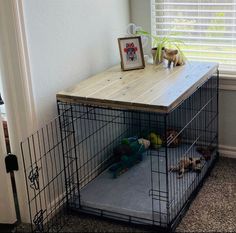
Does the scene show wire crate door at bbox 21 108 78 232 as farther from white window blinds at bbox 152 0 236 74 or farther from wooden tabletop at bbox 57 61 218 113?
white window blinds at bbox 152 0 236 74

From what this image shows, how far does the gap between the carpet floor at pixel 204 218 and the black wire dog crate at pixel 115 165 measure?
45mm

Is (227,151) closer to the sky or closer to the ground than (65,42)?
closer to the ground

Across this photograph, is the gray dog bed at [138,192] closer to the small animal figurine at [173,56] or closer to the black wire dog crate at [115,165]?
the black wire dog crate at [115,165]

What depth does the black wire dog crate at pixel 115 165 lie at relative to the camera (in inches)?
95.3

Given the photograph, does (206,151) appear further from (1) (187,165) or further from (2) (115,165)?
(2) (115,165)

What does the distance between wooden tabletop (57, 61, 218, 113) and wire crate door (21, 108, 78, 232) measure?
0.18 metres

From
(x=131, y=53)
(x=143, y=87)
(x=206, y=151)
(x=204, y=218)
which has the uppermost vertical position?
(x=131, y=53)

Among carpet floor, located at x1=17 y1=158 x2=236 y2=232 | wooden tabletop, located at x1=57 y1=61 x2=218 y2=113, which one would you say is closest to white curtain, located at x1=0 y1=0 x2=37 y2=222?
wooden tabletop, located at x1=57 y1=61 x2=218 y2=113

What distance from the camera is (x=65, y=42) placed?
100 inches

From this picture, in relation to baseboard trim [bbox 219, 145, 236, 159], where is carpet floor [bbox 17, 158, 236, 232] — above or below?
below

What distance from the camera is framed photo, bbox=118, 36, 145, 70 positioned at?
286cm

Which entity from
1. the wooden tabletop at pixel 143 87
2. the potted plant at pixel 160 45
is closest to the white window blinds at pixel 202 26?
the potted plant at pixel 160 45

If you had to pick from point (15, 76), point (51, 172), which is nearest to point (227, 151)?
point (51, 172)

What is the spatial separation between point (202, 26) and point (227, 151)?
919mm
